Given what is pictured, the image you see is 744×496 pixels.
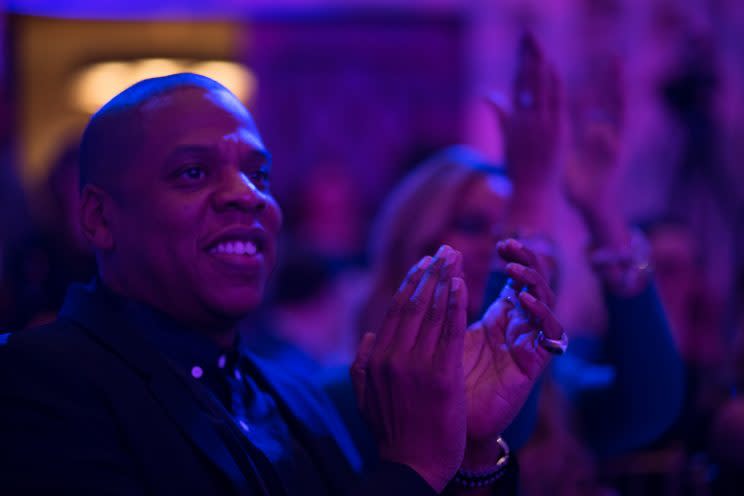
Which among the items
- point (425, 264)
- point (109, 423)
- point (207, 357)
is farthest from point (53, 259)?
point (425, 264)

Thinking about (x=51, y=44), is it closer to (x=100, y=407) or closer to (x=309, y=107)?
(x=309, y=107)

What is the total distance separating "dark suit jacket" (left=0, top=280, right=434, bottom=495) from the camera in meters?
1.00

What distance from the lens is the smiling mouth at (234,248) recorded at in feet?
3.98

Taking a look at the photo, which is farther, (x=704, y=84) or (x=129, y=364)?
(x=704, y=84)

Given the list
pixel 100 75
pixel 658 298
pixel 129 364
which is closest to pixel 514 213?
pixel 658 298

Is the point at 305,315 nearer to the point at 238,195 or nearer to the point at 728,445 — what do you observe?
the point at 728,445

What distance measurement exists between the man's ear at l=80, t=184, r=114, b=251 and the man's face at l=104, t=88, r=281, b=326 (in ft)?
0.06

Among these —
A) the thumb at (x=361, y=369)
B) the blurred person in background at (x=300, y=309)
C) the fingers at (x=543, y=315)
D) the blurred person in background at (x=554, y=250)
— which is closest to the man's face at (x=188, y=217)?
the thumb at (x=361, y=369)

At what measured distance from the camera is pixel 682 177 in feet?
15.0

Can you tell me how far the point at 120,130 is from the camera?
47.7 inches

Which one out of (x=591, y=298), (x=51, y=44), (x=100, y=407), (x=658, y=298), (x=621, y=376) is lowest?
(x=591, y=298)

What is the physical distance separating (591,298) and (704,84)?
4.54 ft

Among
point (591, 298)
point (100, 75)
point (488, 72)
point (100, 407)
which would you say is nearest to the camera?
point (100, 407)

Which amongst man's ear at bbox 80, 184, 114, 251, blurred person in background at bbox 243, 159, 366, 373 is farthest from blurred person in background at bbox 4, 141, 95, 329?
blurred person in background at bbox 243, 159, 366, 373
